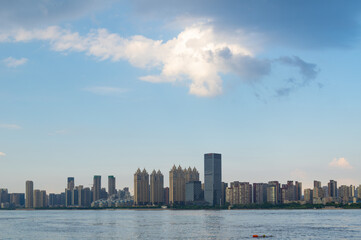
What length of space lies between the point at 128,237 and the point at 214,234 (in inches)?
992

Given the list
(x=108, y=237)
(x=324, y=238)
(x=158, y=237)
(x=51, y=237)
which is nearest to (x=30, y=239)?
(x=51, y=237)

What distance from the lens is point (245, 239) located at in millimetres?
130875

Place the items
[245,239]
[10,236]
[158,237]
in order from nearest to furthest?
[245,239]
[158,237]
[10,236]

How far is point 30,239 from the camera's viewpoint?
472 ft

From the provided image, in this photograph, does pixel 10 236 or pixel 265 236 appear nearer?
pixel 265 236

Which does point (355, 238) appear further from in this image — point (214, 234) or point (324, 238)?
point (214, 234)

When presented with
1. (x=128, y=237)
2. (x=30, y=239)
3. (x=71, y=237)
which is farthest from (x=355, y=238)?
(x=30, y=239)

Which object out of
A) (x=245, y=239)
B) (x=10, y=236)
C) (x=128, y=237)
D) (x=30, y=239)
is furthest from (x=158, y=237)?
(x=10, y=236)

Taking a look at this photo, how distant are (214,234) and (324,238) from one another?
31529 millimetres

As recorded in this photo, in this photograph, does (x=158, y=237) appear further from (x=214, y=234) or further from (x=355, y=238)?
(x=355, y=238)

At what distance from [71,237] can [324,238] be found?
235ft

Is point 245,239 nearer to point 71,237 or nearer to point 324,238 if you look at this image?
point 324,238

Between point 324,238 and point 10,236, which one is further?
point 10,236

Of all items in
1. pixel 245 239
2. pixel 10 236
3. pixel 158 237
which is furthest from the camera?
pixel 10 236
